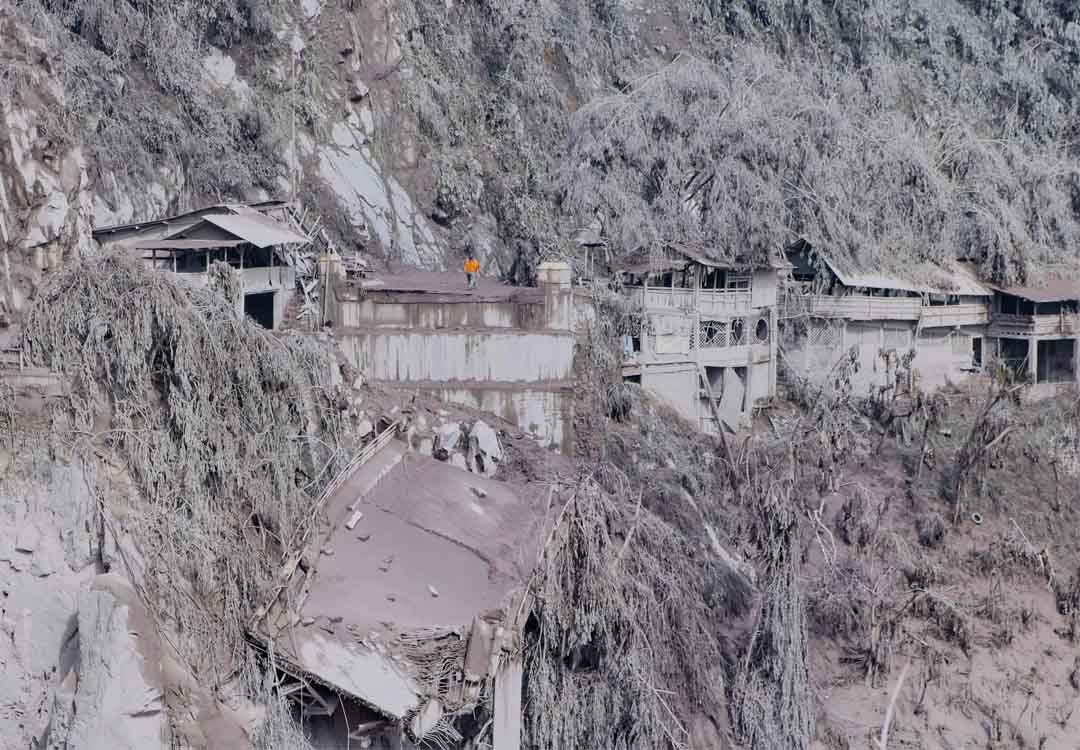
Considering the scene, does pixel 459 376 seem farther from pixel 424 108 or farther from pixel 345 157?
pixel 424 108

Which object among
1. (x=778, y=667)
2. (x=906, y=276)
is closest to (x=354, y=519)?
(x=778, y=667)

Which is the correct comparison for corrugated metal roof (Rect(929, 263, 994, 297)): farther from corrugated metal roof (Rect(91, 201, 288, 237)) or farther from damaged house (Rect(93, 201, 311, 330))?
corrugated metal roof (Rect(91, 201, 288, 237))

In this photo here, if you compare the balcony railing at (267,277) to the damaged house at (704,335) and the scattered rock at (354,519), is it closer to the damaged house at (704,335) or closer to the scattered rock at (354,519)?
the scattered rock at (354,519)

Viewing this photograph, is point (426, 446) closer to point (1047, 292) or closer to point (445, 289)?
point (445, 289)

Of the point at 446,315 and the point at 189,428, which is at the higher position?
the point at 446,315

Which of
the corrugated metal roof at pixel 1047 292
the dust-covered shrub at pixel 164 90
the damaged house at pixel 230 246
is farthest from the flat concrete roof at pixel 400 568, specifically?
the corrugated metal roof at pixel 1047 292

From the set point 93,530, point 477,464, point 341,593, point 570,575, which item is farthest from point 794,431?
point 93,530

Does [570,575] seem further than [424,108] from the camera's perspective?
No
